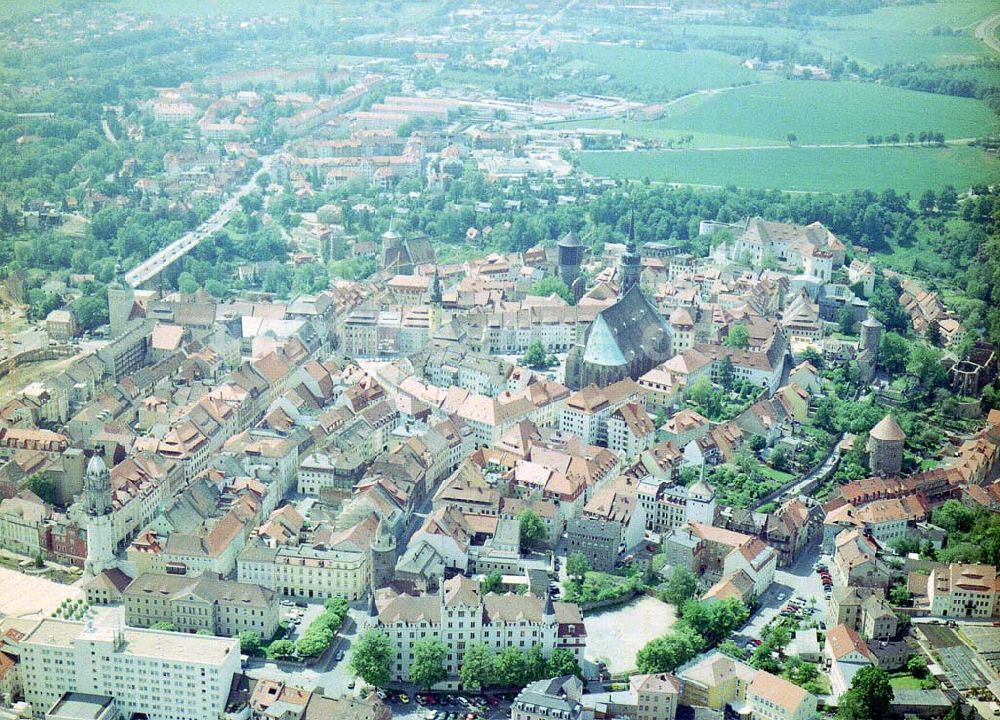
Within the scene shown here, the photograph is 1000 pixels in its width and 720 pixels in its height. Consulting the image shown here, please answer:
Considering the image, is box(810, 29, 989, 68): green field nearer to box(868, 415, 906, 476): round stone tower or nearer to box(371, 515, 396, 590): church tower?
box(868, 415, 906, 476): round stone tower

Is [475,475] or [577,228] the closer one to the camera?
[475,475]

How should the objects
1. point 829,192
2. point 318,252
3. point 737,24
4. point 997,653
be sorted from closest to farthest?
point 997,653
point 318,252
point 829,192
point 737,24

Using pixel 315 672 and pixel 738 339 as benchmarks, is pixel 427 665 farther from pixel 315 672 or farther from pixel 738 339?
pixel 738 339

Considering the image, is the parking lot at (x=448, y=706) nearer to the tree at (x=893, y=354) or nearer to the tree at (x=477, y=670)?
the tree at (x=477, y=670)

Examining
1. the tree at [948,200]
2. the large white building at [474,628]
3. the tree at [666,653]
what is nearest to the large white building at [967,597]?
the tree at [666,653]

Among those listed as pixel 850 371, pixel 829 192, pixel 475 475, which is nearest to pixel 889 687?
pixel 475 475

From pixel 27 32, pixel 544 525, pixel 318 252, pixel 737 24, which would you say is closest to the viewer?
pixel 544 525

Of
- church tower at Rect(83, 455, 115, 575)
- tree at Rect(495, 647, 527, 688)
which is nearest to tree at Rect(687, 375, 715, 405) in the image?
tree at Rect(495, 647, 527, 688)

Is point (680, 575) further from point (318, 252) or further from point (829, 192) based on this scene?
point (829, 192)
